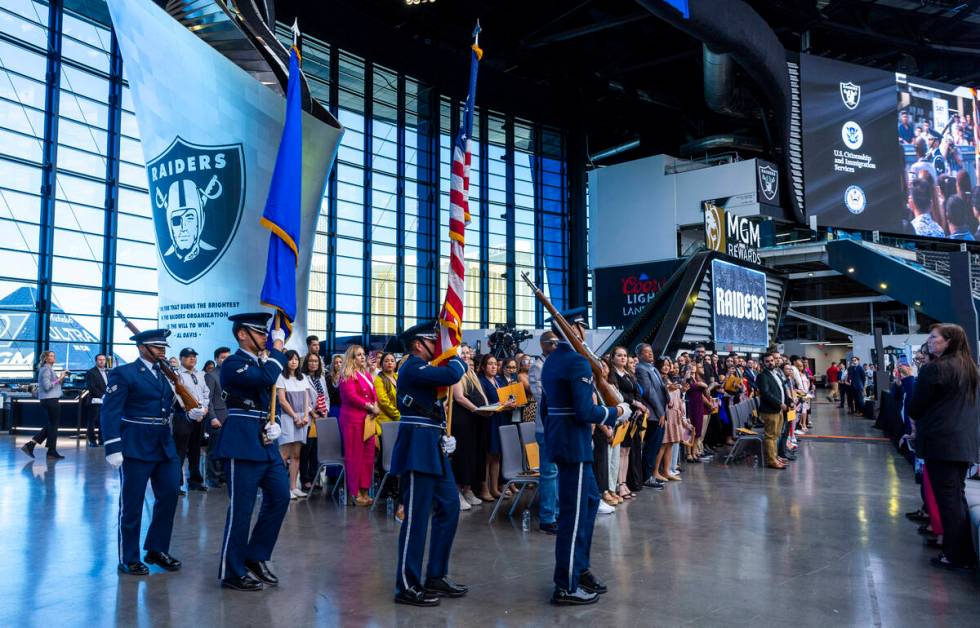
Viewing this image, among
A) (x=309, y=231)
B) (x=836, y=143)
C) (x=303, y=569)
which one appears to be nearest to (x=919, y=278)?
(x=836, y=143)

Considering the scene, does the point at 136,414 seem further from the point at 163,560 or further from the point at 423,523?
the point at 423,523

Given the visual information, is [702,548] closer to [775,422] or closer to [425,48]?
[775,422]

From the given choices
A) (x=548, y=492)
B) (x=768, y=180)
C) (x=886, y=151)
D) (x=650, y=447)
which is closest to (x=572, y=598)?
(x=548, y=492)

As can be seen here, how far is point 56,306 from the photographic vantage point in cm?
1597

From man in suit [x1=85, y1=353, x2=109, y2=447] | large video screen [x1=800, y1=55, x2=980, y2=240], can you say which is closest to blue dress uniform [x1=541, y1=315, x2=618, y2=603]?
man in suit [x1=85, y1=353, x2=109, y2=447]

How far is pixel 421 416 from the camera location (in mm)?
3994

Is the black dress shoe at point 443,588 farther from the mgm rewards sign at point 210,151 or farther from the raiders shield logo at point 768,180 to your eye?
the raiders shield logo at point 768,180

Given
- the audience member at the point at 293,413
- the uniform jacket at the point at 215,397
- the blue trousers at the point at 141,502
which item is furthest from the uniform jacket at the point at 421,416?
the uniform jacket at the point at 215,397

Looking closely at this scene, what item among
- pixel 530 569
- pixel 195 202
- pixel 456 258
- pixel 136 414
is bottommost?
pixel 530 569

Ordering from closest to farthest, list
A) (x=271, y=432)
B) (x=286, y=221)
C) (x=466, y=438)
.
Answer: (x=271, y=432)
(x=286, y=221)
(x=466, y=438)

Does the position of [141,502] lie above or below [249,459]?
below

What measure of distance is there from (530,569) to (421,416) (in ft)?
4.19

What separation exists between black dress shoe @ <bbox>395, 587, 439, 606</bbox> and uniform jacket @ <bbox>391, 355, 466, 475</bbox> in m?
0.61

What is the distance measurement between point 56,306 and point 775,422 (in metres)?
15.1
